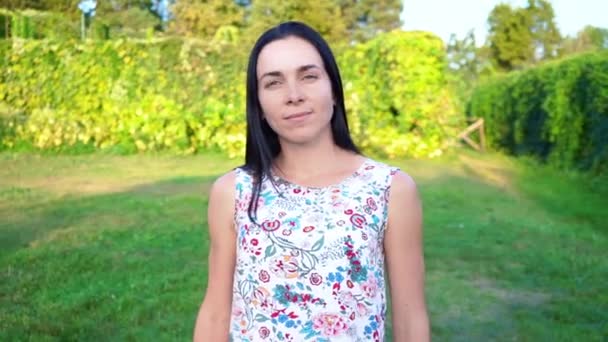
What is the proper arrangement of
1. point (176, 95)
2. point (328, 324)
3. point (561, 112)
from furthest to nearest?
Answer: point (176, 95)
point (561, 112)
point (328, 324)

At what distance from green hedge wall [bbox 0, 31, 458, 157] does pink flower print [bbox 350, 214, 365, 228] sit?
12.2m

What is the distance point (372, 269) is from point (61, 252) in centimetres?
469

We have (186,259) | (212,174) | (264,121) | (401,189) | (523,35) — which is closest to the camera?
(401,189)

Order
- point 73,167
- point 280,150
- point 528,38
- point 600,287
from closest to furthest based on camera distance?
point 280,150 → point 600,287 → point 73,167 → point 528,38

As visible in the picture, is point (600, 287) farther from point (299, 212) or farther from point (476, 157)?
point (476, 157)

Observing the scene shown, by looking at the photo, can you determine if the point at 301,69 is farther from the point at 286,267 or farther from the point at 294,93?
the point at 286,267

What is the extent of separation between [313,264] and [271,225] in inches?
4.9

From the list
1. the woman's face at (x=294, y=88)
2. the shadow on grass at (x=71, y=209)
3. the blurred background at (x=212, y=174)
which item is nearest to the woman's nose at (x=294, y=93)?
the woman's face at (x=294, y=88)

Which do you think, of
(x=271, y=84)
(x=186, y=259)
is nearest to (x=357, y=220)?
(x=271, y=84)

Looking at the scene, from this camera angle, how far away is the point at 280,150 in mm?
1637

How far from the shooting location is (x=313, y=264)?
141 centimetres

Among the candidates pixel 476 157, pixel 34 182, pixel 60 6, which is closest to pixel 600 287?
pixel 34 182

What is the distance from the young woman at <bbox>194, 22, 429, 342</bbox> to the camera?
141 cm

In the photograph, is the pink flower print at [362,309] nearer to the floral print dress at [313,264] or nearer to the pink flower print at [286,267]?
the floral print dress at [313,264]
